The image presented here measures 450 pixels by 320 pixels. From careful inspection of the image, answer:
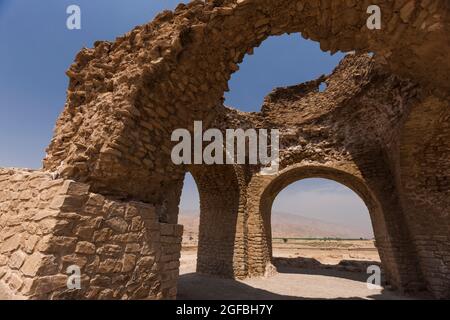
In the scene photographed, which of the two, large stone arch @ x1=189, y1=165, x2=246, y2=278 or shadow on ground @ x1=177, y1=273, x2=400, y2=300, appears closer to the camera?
shadow on ground @ x1=177, y1=273, x2=400, y2=300

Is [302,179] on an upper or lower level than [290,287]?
upper

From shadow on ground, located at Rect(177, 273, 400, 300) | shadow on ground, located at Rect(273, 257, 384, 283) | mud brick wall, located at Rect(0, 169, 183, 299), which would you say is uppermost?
mud brick wall, located at Rect(0, 169, 183, 299)

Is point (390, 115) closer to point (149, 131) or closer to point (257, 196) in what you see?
point (257, 196)

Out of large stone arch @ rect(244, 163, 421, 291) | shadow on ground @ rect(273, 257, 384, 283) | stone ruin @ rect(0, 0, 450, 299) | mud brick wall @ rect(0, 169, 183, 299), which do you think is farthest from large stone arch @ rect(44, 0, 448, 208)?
shadow on ground @ rect(273, 257, 384, 283)

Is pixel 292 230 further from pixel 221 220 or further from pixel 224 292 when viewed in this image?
pixel 224 292

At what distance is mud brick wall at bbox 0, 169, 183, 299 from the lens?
8.48 feet

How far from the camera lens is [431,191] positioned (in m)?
7.34

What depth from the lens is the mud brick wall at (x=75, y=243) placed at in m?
2.59

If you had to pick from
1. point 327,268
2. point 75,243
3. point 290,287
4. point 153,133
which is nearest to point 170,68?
point 153,133

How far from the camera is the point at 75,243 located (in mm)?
2791

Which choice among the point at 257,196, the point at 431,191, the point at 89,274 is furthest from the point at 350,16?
the point at 257,196

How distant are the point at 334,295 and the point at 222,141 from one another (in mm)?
6373

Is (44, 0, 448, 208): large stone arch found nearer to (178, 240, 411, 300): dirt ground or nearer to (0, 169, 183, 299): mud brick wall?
(0, 169, 183, 299): mud brick wall

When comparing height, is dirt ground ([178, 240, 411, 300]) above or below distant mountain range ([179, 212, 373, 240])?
below
